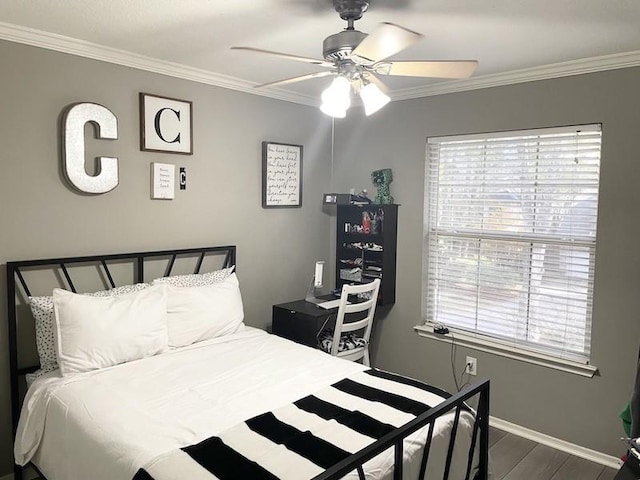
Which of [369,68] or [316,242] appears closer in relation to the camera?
[369,68]

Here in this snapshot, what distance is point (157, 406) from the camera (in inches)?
83.2

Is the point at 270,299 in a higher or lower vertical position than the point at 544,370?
higher

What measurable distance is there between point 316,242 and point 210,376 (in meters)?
1.94

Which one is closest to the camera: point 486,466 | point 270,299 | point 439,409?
point 439,409

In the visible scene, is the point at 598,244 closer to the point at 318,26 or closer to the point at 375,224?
the point at 375,224

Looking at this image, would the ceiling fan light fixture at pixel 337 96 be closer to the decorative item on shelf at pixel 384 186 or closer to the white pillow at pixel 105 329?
the white pillow at pixel 105 329

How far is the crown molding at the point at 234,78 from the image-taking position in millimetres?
2559

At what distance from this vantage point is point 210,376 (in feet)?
8.07

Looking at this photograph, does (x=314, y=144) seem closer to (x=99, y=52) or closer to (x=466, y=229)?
(x=466, y=229)

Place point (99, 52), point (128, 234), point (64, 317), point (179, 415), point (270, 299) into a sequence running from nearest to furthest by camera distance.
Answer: point (179, 415)
point (64, 317)
point (99, 52)
point (128, 234)
point (270, 299)

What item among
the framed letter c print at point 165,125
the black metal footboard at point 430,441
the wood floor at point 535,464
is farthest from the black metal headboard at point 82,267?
the wood floor at point 535,464

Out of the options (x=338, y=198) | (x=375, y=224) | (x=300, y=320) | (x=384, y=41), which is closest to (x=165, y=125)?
(x=338, y=198)

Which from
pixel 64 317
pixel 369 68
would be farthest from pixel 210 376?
pixel 369 68

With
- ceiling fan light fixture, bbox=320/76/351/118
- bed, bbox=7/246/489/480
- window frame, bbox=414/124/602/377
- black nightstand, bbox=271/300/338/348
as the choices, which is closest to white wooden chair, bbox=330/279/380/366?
black nightstand, bbox=271/300/338/348
